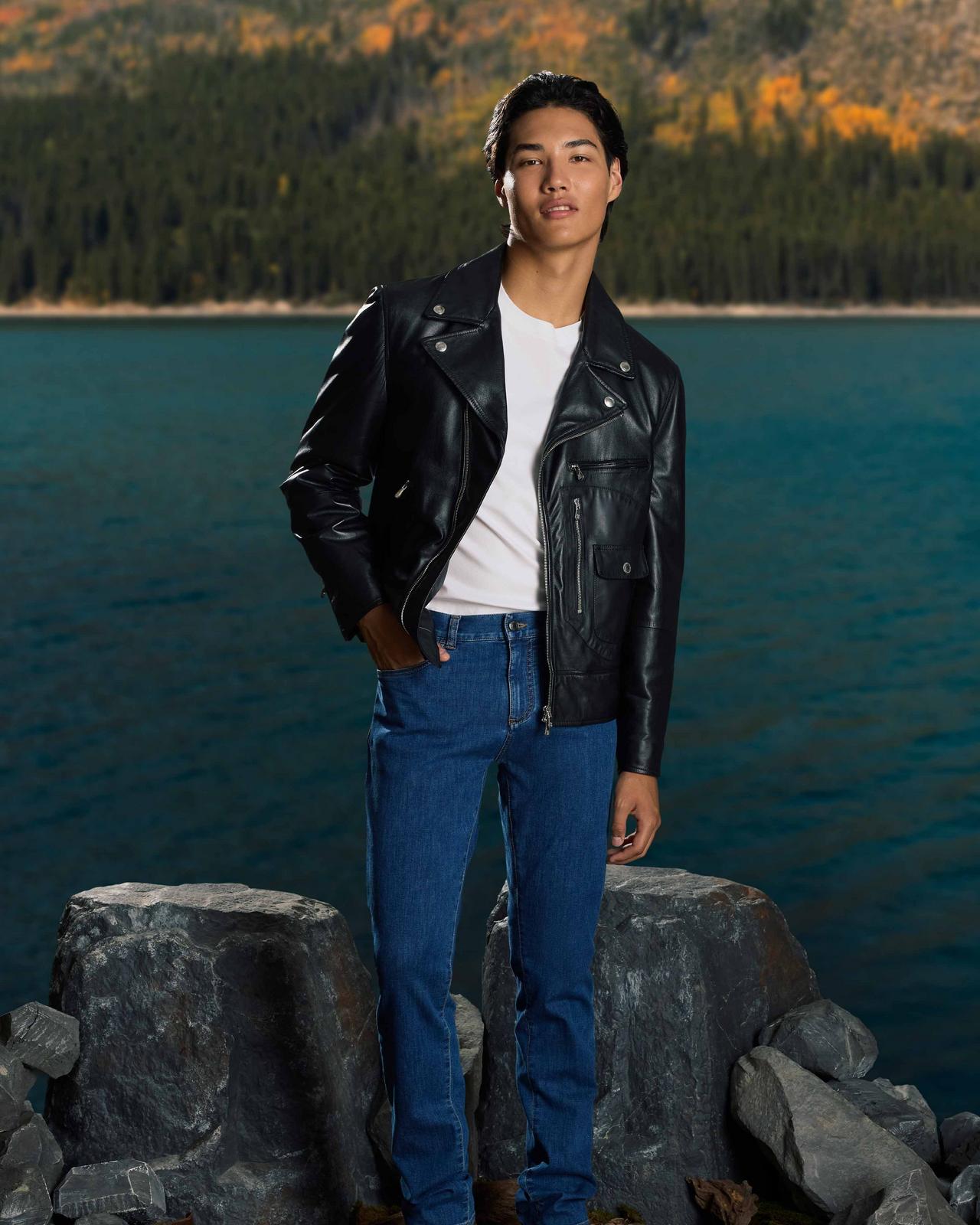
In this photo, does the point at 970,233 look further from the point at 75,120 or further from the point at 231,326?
the point at 75,120

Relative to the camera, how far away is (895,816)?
31.0 ft

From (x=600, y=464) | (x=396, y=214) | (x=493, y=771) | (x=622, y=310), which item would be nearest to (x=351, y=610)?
(x=600, y=464)

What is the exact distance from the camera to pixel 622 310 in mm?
130250

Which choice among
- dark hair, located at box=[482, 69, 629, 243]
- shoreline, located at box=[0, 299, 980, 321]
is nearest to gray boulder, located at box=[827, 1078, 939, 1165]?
dark hair, located at box=[482, 69, 629, 243]

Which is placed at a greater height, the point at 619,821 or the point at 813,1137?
the point at 619,821

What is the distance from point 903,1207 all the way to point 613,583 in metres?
1.50

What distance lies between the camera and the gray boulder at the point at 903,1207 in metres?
3.31

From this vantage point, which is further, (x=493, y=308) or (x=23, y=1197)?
(x=23, y=1197)

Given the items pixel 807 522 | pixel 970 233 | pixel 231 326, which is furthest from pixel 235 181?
pixel 807 522

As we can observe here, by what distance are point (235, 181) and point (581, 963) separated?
17557 cm

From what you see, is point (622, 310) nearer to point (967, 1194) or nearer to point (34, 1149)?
point (967, 1194)

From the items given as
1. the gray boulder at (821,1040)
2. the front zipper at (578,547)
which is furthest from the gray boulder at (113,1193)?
the front zipper at (578,547)

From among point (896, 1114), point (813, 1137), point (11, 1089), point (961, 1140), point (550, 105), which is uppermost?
point (550, 105)

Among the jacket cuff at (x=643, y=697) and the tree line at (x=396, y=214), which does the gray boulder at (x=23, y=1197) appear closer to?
the jacket cuff at (x=643, y=697)
